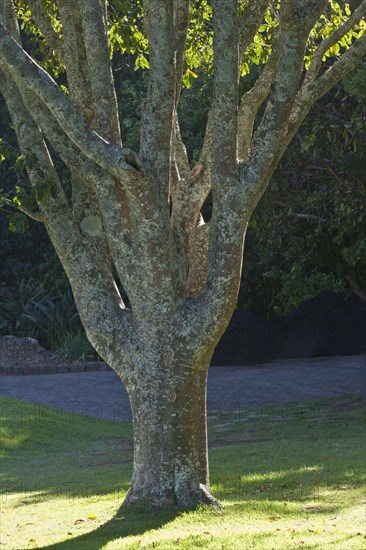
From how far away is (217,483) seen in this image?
9070 millimetres

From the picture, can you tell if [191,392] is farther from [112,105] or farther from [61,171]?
[61,171]

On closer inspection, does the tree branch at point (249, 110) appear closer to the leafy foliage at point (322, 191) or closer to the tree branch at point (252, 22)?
the tree branch at point (252, 22)

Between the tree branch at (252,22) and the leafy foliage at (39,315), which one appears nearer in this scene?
the tree branch at (252,22)

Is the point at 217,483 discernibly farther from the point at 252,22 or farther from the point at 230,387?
the point at 230,387

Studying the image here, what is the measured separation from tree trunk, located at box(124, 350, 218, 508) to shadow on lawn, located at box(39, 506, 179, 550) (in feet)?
0.38

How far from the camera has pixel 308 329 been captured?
21016mm

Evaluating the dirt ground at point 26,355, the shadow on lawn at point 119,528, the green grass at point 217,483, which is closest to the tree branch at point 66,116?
the shadow on lawn at point 119,528

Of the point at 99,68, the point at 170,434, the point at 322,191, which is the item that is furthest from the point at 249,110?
the point at 322,191

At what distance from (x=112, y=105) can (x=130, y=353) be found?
190 cm

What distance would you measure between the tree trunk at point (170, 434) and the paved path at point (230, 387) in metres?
7.70

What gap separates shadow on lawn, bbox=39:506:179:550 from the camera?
7065 mm

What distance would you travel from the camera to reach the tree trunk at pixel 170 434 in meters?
7.52

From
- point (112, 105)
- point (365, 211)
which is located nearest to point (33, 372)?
point (365, 211)

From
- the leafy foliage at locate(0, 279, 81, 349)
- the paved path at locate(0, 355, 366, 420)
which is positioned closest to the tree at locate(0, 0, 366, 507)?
the paved path at locate(0, 355, 366, 420)
